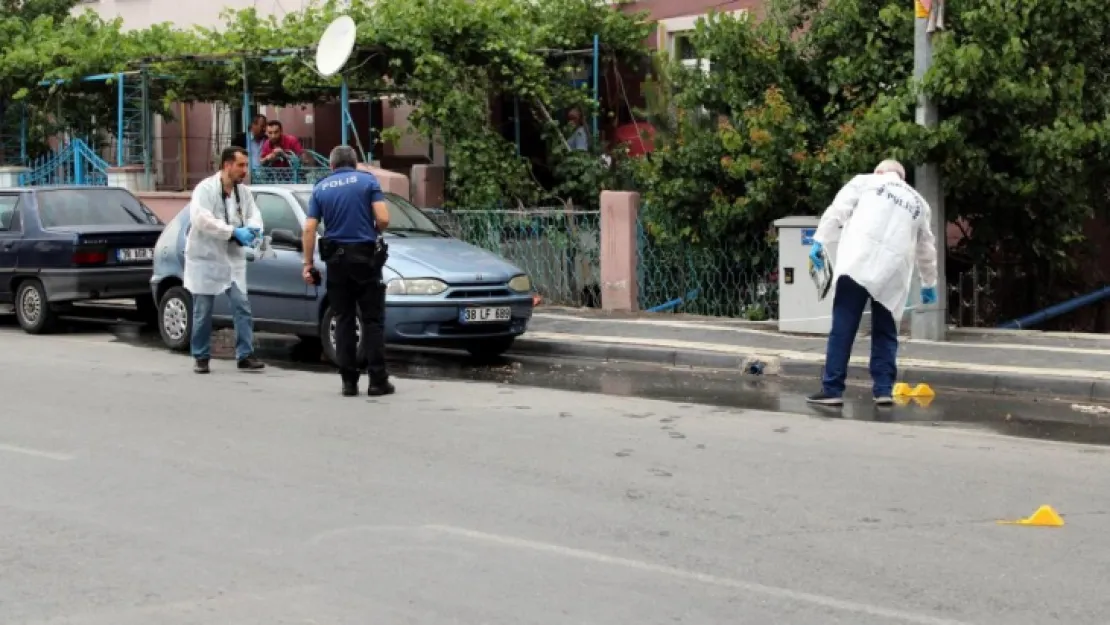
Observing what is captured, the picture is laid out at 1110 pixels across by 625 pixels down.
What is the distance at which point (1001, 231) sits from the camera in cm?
1501

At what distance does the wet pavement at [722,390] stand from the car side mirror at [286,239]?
103 cm

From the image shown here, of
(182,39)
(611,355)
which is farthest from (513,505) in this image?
(182,39)

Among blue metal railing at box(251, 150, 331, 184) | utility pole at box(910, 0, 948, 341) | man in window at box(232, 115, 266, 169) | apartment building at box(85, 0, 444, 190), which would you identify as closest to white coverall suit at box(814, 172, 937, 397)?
utility pole at box(910, 0, 948, 341)

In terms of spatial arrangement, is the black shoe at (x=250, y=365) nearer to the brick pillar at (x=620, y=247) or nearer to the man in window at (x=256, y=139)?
the brick pillar at (x=620, y=247)

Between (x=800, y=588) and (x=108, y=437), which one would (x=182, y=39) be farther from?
(x=800, y=588)

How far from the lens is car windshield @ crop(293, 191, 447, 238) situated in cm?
1372

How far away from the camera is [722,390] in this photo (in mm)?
11625

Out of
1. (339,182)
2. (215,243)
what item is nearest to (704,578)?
(339,182)

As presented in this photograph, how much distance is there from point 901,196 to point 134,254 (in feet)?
28.9

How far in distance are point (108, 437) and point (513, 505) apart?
10.3ft

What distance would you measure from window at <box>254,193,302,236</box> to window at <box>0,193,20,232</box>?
12.4 feet

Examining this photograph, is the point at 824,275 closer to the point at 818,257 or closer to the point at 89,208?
the point at 818,257

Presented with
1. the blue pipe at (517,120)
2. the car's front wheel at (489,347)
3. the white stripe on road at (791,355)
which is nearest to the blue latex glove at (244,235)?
the car's front wheel at (489,347)

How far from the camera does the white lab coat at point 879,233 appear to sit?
1020 cm
